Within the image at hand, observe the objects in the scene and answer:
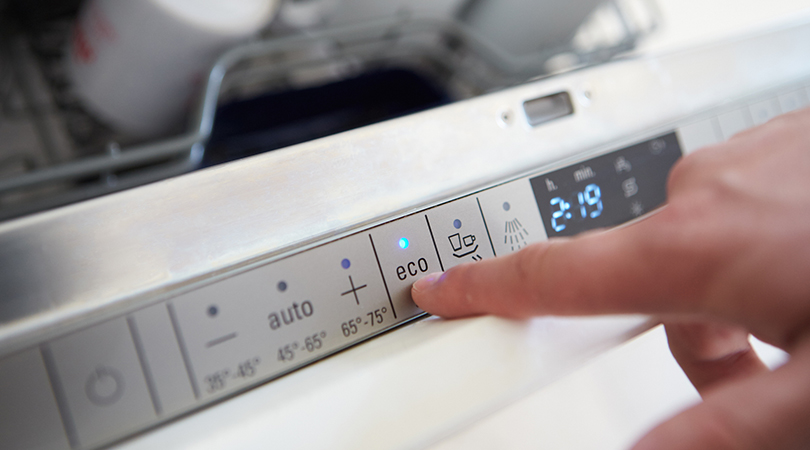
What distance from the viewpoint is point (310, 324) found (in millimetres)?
262

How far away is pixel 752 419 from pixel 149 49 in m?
0.44

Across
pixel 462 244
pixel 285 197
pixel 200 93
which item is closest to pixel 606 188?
pixel 462 244

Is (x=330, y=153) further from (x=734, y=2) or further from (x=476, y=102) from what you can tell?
(x=734, y=2)

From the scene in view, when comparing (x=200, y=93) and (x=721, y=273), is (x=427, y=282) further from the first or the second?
(x=200, y=93)

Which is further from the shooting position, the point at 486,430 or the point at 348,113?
the point at 348,113

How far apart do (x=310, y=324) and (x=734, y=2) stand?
2.55ft

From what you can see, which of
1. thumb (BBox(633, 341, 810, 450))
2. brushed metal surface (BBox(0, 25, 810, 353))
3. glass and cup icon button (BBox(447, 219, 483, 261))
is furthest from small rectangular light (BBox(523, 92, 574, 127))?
thumb (BBox(633, 341, 810, 450))

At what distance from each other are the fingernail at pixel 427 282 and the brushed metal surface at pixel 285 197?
0.15ft

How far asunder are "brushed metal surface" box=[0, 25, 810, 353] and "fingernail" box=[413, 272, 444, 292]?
0.05m

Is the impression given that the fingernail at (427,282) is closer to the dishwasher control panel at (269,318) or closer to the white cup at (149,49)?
the dishwasher control panel at (269,318)

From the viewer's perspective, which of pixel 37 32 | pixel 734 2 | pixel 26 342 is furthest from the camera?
pixel 734 2

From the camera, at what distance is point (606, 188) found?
0.36 meters

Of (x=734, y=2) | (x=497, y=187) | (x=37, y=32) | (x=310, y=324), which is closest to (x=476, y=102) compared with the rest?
(x=497, y=187)

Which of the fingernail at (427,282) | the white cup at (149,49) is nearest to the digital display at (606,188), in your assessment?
the fingernail at (427,282)
